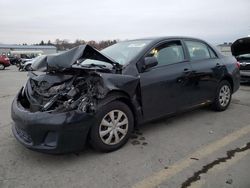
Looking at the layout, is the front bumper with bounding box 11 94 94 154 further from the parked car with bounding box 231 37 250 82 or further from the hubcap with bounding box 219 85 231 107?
the parked car with bounding box 231 37 250 82

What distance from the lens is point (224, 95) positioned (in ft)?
19.0

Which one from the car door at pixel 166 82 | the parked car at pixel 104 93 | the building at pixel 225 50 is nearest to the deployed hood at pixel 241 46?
the building at pixel 225 50

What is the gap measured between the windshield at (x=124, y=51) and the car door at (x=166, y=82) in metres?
0.23

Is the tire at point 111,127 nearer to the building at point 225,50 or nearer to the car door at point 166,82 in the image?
the car door at point 166,82

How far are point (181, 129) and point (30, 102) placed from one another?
2454mm

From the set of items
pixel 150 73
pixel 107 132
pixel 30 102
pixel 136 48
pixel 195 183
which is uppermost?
pixel 136 48

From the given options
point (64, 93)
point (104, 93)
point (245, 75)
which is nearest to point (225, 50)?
point (245, 75)

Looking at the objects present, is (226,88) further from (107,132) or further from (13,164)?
(13,164)

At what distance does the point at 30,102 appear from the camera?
3.79 m

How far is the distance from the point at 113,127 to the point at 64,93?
79cm

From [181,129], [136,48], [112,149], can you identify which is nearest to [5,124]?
[112,149]

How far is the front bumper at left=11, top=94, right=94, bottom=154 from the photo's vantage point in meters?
3.29

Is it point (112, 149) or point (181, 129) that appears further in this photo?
point (181, 129)

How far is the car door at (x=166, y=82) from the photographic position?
165 inches
